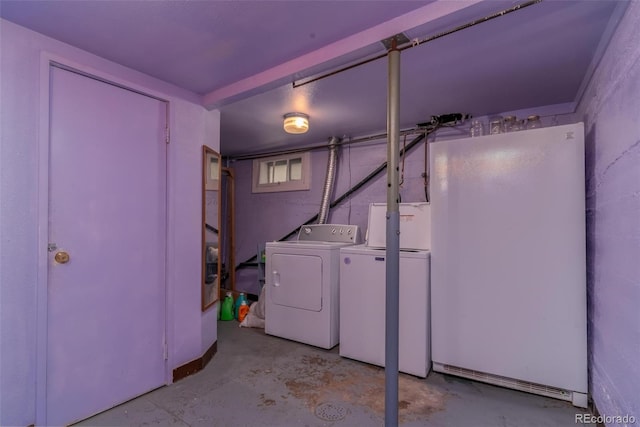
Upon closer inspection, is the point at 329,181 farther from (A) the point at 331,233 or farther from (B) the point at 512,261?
(B) the point at 512,261

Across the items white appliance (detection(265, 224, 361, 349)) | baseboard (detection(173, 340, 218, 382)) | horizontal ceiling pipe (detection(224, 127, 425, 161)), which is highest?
horizontal ceiling pipe (detection(224, 127, 425, 161))

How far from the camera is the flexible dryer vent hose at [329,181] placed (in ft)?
12.2

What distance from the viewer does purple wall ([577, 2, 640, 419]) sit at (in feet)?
4.27

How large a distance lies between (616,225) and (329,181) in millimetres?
2609

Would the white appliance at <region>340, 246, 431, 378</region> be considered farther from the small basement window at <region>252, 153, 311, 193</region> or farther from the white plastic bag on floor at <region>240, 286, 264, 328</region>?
the small basement window at <region>252, 153, 311, 193</region>

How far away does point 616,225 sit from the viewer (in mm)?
1513

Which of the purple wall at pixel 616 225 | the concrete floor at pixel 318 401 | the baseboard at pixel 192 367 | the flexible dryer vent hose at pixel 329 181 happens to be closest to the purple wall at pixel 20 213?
the concrete floor at pixel 318 401

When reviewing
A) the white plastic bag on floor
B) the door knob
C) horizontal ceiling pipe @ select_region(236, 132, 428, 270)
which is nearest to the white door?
the door knob

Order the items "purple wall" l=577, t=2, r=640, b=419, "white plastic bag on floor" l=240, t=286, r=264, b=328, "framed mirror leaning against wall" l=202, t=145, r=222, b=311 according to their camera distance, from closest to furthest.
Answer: "purple wall" l=577, t=2, r=640, b=419
"framed mirror leaning against wall" l=202, t=145, r=222, b=311
"white plastic bag on floor" l=240, t=286, r=264, b=328

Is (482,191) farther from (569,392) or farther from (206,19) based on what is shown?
(206,19)

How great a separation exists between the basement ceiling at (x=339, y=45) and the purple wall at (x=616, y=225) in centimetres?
25

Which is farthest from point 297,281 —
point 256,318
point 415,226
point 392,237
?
point 392,237

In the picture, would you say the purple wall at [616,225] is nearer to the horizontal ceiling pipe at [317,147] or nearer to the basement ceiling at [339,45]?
the basement ceiling at [339,45]

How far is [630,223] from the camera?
1.35 m
